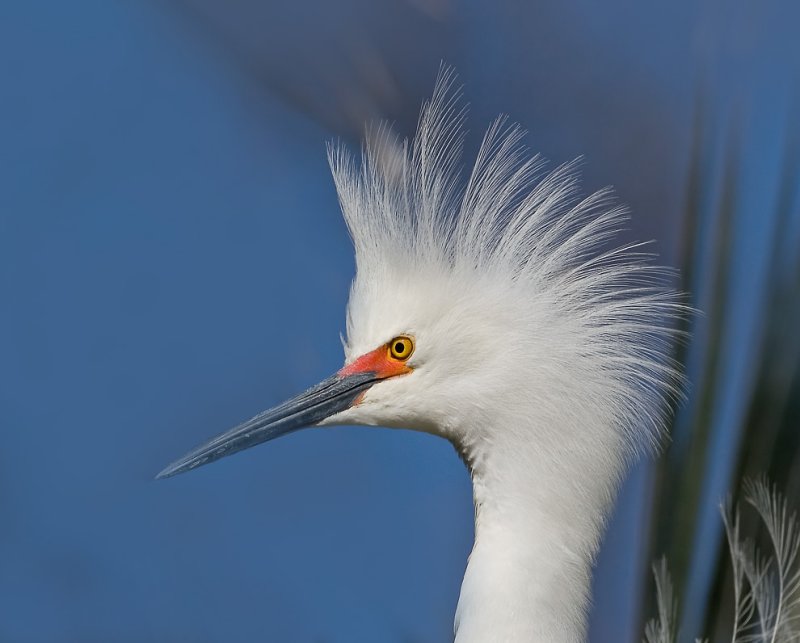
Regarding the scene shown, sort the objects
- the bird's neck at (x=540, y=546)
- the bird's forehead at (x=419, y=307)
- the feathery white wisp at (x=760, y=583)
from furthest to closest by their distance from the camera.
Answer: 1. the feathery white wisp at (x=760, y=583)
2. the bird's forehead at (x=419, y=307)
3. the bird's neck at (x=540, y=546)

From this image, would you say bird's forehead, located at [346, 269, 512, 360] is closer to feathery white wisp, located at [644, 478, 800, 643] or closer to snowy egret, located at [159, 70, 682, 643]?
snowy egret, located at [159, 70, 682, 643]

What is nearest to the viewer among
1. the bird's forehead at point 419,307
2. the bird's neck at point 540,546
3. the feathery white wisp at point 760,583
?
the bird's neck at point 540,546

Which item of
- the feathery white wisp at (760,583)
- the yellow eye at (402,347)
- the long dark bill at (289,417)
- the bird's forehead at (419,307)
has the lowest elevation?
the feathery white wisp at (760,583)

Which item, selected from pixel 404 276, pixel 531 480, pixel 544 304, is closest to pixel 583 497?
pixel 531 480

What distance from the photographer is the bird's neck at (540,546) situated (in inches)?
58.7

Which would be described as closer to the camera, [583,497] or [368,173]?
[583,497]

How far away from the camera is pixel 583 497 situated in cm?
151

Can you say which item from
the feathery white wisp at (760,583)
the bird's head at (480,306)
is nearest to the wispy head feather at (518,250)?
the bird's head at (480,306)

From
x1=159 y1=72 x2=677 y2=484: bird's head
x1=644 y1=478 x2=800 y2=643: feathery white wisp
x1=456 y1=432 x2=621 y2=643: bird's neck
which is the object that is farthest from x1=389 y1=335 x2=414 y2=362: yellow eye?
x1=644 y1=478 x2=800 y2=643: feathery white wisp

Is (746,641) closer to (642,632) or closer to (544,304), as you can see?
(642,632)

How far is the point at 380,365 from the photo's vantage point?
167cm

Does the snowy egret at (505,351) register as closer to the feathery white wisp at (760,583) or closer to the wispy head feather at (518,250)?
the wispy head feather at (518,250)

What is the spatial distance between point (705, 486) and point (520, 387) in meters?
0.39

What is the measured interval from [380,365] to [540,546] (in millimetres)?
349
